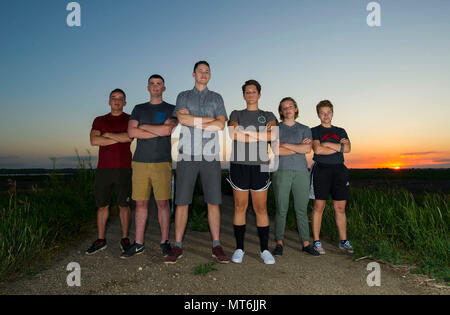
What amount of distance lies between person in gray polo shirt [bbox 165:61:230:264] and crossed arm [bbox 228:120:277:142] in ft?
0.49

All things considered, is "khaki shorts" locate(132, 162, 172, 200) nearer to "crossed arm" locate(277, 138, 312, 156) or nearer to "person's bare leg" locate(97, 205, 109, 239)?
"person's bare leg" locate(97, 205, 109, 239)

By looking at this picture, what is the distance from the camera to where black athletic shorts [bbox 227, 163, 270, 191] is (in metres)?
4.46

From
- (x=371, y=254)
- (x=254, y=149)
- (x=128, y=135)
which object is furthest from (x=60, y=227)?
(x=371, y=254)

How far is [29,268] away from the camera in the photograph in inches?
170

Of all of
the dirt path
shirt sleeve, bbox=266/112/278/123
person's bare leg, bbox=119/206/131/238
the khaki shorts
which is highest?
shirt sleeve, bbox=266/112/278/123

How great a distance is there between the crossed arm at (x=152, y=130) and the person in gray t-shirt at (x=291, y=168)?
5.29 ft

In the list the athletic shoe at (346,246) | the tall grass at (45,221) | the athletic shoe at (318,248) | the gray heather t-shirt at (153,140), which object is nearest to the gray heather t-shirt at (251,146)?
the gray heather t-shirt at (153,140)

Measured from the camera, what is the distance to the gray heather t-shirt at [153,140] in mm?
4742

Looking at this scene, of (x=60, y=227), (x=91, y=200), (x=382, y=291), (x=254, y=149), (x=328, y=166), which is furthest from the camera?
(x=91, y=200)

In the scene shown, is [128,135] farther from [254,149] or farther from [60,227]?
[60,227]

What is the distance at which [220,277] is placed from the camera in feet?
12.9

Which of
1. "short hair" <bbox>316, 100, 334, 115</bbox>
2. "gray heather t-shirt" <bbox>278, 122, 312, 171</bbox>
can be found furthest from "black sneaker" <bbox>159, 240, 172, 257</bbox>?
"short hair" <bbox>316, 100, 334, 115</bbox>

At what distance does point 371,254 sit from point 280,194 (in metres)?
1.58

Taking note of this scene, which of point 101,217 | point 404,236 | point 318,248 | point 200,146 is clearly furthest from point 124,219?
point 404,236
